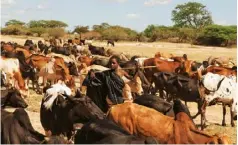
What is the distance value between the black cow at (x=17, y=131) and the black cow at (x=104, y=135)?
29.4 inches

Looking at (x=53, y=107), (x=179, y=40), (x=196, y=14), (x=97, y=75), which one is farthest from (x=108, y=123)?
(x=196, y=14)

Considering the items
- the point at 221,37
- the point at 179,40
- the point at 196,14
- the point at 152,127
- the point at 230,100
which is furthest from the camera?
the point at 196,14

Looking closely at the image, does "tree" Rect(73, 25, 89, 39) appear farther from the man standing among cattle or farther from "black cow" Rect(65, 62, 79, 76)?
the man standing among cattle

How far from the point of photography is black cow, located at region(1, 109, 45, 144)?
6625mm

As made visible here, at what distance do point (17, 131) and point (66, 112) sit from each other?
1812 millimetres

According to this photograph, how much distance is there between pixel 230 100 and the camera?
43.8 feet

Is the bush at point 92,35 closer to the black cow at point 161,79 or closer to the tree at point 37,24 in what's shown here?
the tree at point 37,24

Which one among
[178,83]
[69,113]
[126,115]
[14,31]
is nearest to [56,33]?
[14,31]

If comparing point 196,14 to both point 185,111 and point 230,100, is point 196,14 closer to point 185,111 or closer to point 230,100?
point 230,100

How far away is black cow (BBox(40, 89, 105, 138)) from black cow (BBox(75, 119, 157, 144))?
2.70 ft

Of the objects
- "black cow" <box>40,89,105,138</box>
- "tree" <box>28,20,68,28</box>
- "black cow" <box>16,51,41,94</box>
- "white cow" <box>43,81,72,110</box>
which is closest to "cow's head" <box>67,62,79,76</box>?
"black cow" <box>16,51,41,94</box>

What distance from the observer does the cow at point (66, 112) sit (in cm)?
826

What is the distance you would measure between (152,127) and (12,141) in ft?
7.96

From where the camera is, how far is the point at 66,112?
27.8 ft
